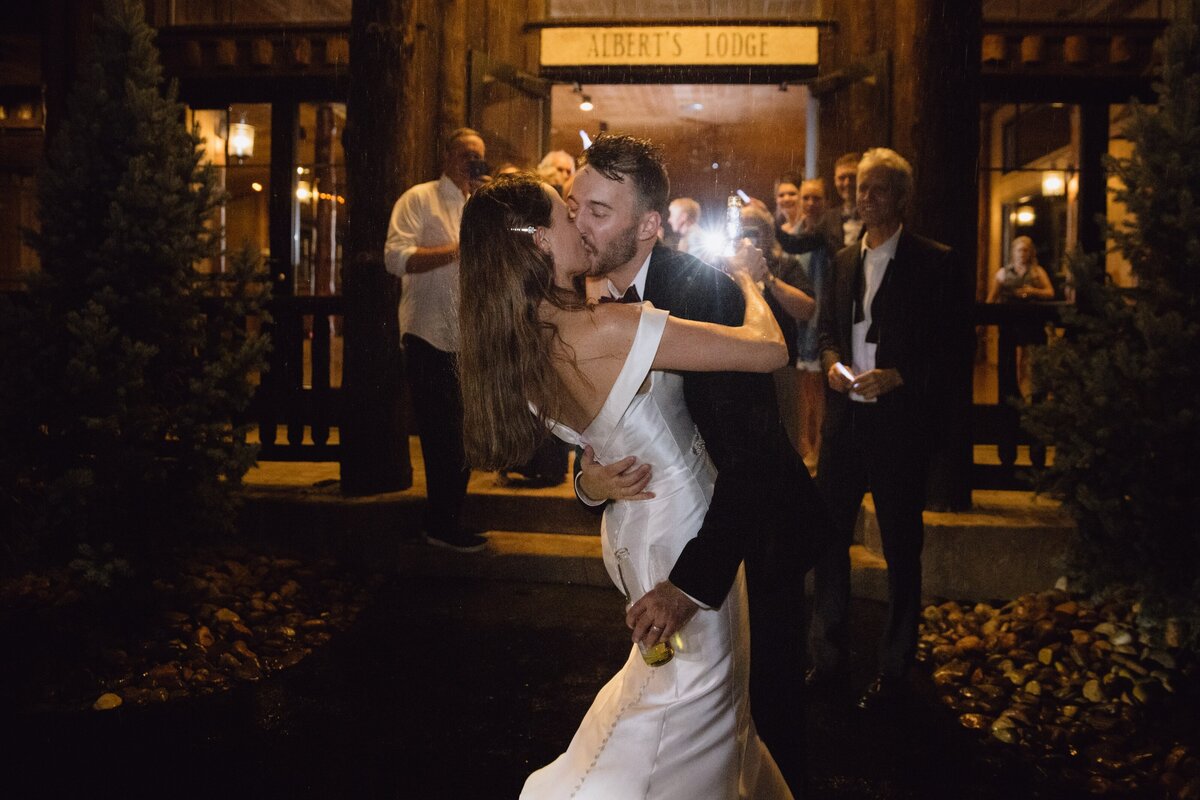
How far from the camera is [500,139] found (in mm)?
8617

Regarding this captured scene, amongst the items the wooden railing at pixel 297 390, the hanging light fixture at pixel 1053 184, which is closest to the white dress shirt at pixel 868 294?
the wooden railing at pixel 297 390

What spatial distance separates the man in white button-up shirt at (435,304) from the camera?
6.20 meters

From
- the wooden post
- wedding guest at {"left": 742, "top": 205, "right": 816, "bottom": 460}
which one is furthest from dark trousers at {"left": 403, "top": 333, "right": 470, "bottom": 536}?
wedding guest at {"left": 742, "top": 205, "right": 816, "bottom": 460}

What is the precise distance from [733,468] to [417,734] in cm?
230

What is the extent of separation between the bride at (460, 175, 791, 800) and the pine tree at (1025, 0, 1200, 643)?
8.39 feet

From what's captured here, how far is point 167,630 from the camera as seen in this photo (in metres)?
5.20

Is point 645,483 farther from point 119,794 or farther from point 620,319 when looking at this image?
point 119,794

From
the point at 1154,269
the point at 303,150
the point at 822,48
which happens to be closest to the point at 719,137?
the point at 303,150

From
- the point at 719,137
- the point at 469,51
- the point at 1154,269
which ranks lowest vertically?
the point at 1154,269

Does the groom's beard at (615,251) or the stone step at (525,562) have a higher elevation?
the groom's beard at (615,251)

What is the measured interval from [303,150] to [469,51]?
6141 mm

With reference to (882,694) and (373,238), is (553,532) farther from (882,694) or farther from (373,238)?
(882,694)

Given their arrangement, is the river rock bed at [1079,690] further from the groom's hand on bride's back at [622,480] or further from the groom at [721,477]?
the groom's hand on bride's back at [622,480]

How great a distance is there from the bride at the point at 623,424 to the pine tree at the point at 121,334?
10.1 ft
